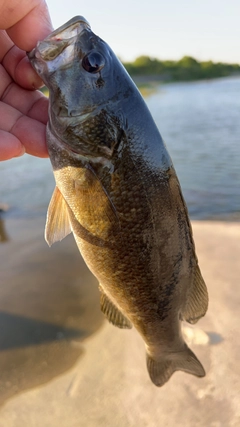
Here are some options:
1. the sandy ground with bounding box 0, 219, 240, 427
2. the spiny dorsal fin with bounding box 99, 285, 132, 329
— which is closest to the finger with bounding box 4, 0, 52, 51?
the spiny dorsal fin with bounding box 99, 285, 132, 329

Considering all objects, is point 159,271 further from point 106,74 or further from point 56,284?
point 56,284

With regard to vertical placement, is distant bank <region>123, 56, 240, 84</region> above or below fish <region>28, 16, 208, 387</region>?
below

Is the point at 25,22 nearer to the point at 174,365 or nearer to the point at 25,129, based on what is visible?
the point at 25,129

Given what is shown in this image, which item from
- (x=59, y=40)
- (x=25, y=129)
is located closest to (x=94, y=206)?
(x=25, y=129)

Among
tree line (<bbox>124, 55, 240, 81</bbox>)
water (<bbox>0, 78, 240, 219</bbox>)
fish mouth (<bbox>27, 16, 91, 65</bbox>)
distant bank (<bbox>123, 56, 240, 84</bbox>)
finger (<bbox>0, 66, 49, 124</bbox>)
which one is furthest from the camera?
tree line (<bbox>124, 55, 240, 81</bbox>)

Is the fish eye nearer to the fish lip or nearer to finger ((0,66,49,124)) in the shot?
the fish lip

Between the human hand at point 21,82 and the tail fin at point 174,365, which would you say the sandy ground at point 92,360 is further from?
the human hand at point 21,82

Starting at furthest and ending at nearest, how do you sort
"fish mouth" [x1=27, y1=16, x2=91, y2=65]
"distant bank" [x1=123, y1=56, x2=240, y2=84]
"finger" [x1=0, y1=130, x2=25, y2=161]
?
1. "distant bank" [x1=123, y1=56, x2=240, y2=84]
2. "finger" [x1=0, y1=130, x2=25, y2=161]
3. "fish mouth" [x1=27, y1=16, x2=91, y2=65]
